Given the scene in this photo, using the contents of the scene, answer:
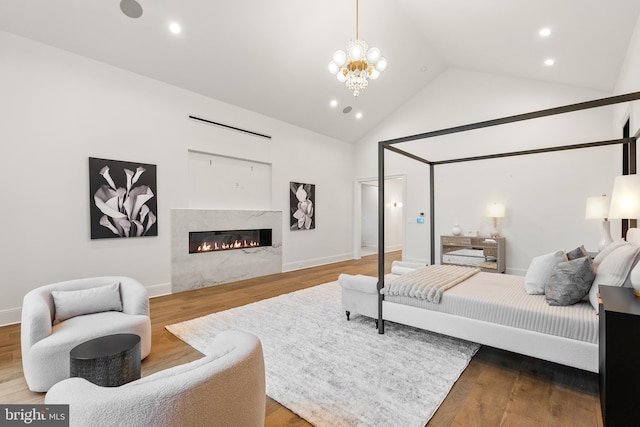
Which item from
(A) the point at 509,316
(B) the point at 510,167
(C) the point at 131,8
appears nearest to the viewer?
(A) the point at 509,316

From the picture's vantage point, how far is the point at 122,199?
4.27 m

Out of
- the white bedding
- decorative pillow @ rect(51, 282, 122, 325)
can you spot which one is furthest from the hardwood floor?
decorative pillow @ rect(51, 282, 122, 325)

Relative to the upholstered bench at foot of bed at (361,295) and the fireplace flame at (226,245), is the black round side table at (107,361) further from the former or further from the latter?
the fireplace flame at (226,245)

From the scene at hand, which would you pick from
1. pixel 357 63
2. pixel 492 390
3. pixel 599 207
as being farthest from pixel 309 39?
pixel 492 390

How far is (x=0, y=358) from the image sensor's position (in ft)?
8.81

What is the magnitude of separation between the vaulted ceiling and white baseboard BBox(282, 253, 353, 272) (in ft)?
10.5

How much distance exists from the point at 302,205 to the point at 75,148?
412cm

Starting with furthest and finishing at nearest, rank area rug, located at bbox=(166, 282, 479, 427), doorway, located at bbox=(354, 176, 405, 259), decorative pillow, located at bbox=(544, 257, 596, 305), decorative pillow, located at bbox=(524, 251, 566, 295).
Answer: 1. doorway, located at bbox=(354, 176, 405, 259)
2. decorative pillow, located at bbox=(524, 251, 566, 295)
3. decorative pillow, located at bbox=(544, 257, 596, 305)
4. area rug, located at bbox=(166, 282, 479, 427)

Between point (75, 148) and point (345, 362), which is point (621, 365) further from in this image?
point (75, 148)

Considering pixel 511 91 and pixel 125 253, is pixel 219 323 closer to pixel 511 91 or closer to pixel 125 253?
pixel 125 253

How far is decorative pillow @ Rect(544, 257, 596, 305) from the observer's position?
2.38 m

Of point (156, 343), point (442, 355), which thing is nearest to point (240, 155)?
point (156, 343)

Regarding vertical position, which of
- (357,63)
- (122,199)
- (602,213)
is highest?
(357,63)

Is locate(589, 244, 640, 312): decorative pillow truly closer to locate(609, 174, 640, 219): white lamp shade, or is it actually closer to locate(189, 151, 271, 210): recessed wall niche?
locate(609, 174, 640, 219): white lamp shade
